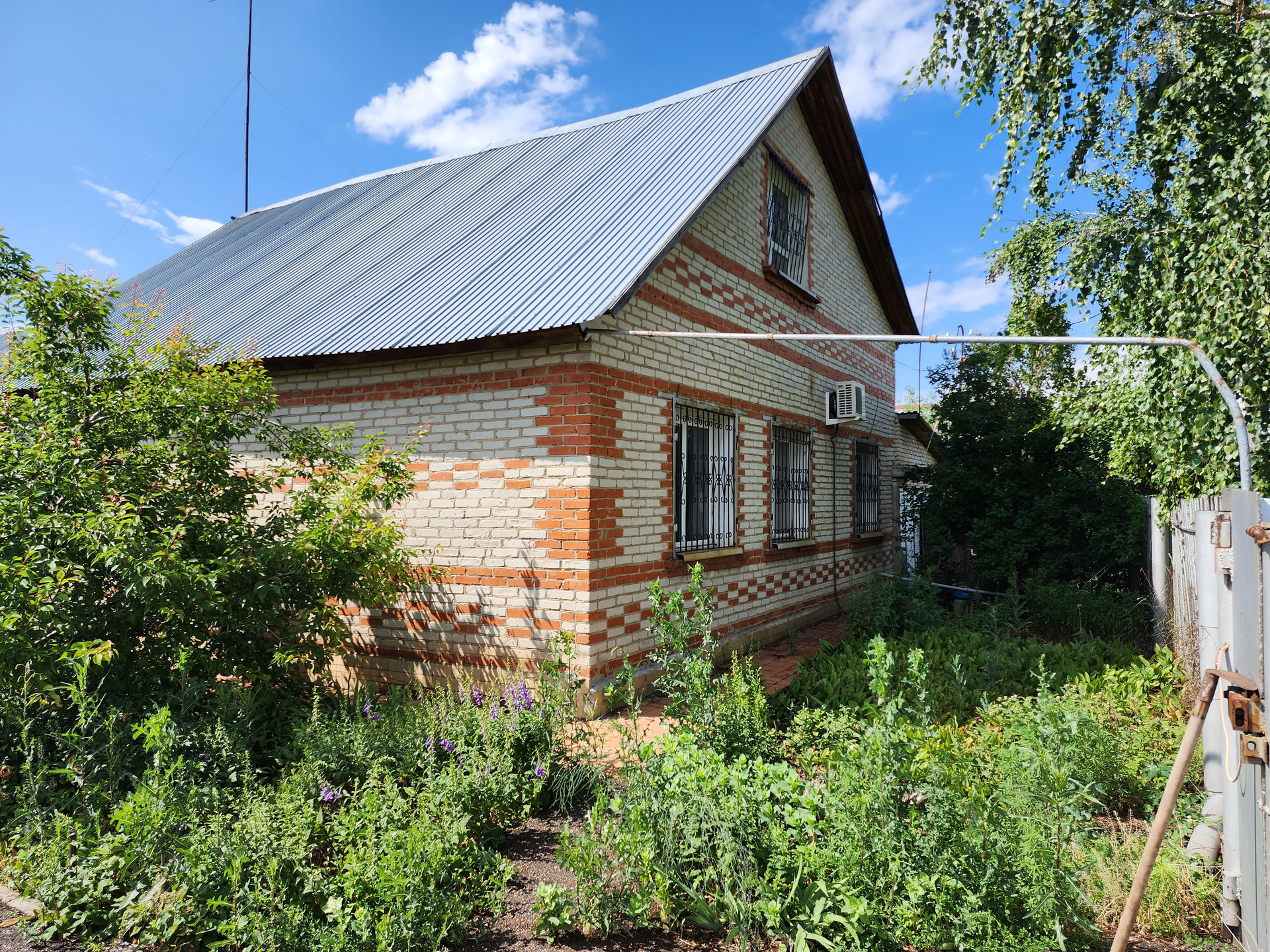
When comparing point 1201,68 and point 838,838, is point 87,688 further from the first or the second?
point 1201,68

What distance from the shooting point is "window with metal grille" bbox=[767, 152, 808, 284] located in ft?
28.1

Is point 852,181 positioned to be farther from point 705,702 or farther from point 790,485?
point 705,702

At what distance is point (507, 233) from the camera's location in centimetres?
714

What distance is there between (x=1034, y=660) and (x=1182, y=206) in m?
3.68

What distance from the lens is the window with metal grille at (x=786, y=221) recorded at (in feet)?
28.1

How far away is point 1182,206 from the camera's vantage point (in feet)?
17.1

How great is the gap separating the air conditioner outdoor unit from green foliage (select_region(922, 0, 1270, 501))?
3.07 meters

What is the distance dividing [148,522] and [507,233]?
431 cm

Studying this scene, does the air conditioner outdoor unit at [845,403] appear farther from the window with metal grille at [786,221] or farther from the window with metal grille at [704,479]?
the window with metal grille at [704,479]

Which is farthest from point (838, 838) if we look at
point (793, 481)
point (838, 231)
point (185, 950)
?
point (838, 231)

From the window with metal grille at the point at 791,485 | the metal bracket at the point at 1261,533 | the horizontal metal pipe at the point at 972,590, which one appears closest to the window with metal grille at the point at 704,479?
the window with metal grille at the point at 791,485

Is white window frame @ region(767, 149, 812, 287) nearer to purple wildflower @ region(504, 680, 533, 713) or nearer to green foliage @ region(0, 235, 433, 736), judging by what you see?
green foliage @ region(0, 235, 433, 736)

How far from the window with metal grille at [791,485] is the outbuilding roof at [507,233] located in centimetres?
323

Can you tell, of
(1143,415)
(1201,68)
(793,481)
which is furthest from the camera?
→ (793,481)
